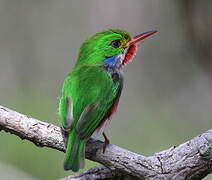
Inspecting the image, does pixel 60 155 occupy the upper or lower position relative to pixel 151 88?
lower

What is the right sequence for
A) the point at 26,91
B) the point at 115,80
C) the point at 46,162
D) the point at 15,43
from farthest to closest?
the point at 15,43 → the point at 26,91 → the point at 46,162 → the point at 115,80

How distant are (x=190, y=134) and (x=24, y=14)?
279cm

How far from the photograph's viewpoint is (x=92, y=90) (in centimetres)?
394

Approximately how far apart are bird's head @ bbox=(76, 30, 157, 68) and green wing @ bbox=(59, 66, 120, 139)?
18 cm

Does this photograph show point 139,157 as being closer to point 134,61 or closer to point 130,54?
point 130,54

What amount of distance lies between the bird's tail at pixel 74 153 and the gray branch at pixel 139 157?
0.31 ft

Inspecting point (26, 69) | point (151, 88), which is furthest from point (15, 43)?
point (151, 88)

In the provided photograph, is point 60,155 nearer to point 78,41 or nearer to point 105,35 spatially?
point 105,35

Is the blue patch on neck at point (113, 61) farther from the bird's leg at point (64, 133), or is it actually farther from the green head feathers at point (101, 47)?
the bird's leg at point (64, 133)

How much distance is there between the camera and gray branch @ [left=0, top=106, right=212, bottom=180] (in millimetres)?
3656

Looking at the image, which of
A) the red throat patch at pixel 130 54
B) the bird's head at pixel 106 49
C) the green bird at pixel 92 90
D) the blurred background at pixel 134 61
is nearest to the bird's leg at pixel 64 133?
the green bird at pixel 92 90

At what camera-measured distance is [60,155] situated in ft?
18.8

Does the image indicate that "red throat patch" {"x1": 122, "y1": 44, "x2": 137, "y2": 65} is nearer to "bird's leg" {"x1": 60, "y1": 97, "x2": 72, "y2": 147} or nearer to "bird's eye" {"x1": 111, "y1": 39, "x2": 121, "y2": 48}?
"bird's eye" {"x1": 111, "y1": 39, "x2": 121, "y2": 48}

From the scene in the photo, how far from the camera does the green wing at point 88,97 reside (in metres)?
3.74
